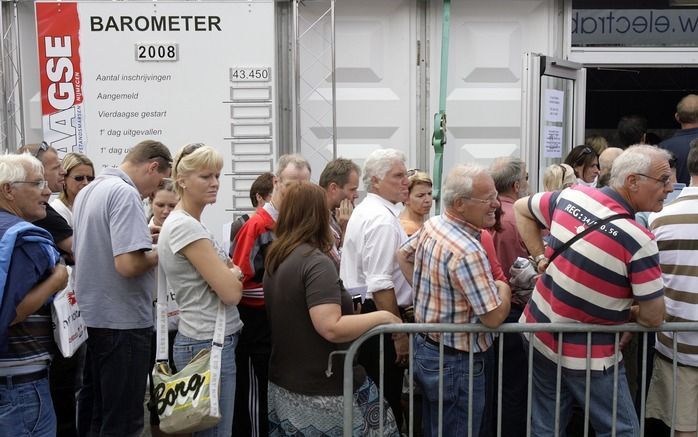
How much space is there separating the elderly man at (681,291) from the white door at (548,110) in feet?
7.02

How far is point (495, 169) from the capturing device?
4.04 meters

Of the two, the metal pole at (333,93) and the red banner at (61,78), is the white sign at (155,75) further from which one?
the metal pole at (333,93)

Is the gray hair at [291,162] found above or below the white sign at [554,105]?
below

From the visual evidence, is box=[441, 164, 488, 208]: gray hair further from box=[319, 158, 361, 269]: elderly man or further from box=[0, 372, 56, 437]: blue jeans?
box=[0, 372, 56, 437]: blue jeans

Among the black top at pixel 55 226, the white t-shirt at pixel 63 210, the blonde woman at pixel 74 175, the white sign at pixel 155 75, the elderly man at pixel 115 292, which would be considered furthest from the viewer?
the white sign at pixel 155 75

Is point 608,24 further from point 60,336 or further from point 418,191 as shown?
point 60,336

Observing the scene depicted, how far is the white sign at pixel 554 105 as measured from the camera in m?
5.61

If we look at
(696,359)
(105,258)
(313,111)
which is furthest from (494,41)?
(105,258)

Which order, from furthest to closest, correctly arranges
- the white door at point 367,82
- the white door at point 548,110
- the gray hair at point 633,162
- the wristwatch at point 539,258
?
the white door at point 367,82
the white door at point 548,110
the wristwatch at point 539,258
the gray hair at point 633,162

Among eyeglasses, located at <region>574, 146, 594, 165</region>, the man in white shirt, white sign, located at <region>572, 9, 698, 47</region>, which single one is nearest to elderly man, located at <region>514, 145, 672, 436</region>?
the man in white shirt

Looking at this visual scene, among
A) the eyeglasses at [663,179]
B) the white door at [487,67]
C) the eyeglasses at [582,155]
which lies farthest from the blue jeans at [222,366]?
the eyeglasses at [582,155]

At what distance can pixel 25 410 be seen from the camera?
2762 millimetres

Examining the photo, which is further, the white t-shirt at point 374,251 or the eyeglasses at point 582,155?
the eyeglasses at point 582,155

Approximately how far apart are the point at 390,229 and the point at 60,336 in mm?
1600
